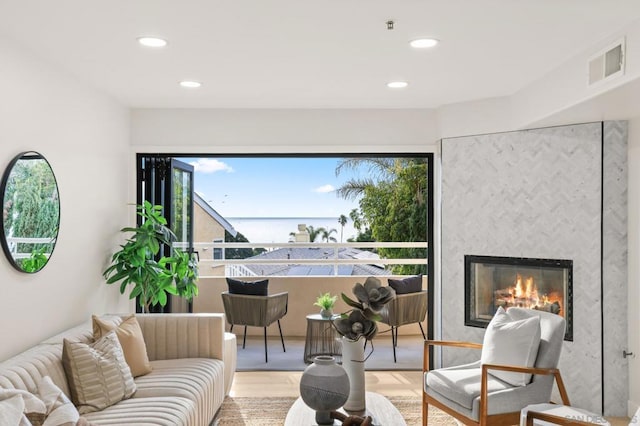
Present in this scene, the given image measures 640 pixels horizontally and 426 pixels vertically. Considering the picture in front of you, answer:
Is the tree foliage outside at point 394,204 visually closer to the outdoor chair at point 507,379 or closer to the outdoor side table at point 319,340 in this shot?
the outdoor side table at point 319,340

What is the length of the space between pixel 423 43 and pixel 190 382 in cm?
240

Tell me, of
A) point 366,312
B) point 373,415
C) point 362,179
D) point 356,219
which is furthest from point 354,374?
point 362,179

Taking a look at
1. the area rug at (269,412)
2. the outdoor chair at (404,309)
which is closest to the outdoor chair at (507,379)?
the area rug at (269,412)

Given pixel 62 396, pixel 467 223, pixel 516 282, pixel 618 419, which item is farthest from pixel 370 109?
Result: pixel 62 396

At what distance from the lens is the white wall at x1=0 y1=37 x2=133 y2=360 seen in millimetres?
3344

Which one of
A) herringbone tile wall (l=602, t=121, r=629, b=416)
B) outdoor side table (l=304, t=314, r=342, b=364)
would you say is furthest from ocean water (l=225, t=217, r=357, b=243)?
herringbone tile wall (l=602, t=121, r=629, b=416)

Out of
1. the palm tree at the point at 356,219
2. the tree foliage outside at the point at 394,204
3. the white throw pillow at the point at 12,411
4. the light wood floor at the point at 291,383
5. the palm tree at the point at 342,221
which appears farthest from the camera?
the palm tree at the point at 342,221

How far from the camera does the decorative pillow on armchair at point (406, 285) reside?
6184 millimetres

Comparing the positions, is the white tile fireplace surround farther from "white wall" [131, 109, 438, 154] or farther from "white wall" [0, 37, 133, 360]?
"white wall" [0, 37, 133, 360]

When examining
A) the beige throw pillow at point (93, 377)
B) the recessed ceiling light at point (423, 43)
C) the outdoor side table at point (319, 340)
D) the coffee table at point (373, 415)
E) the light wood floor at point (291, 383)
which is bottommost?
the light wood floor at point (291, 383)

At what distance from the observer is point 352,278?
24.0 ft

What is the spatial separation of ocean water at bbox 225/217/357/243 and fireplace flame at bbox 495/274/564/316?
4.58 metres

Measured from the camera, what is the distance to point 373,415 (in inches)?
121

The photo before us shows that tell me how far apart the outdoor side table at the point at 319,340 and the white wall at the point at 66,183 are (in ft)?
5.63
